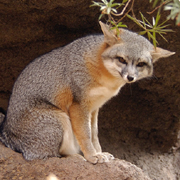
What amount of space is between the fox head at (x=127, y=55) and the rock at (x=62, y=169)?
1.44 m

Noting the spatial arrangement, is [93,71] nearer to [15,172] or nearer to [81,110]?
[81,110]

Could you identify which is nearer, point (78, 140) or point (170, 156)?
point (78, 140)

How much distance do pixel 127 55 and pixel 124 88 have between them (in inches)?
102

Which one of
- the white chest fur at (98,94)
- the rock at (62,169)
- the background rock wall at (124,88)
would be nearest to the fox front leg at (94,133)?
the white chest fur at (98,94)

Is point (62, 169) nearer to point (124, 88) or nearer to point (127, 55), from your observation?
point (127, 55)

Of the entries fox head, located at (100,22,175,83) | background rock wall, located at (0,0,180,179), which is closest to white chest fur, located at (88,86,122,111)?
fox head, located at (100,22,175,83)

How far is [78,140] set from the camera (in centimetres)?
512

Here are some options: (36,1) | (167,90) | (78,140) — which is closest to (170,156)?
(167,90)

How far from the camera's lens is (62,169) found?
→ 4.67m

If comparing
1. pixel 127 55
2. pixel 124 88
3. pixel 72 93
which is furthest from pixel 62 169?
pixel 124 88

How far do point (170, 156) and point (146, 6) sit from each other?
150 inches

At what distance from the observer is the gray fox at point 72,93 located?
491cm

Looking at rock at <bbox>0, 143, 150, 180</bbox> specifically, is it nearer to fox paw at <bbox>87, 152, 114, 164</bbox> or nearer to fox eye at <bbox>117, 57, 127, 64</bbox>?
fox paw at <bbox>87, 152, 114, 164</bbox>

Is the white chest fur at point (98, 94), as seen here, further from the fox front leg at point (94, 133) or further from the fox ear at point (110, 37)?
the fox ear at point (110, 37)
